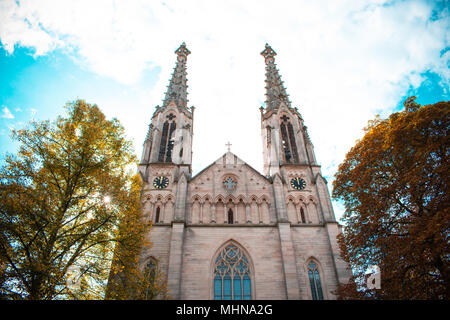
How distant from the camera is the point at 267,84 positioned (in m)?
32.9

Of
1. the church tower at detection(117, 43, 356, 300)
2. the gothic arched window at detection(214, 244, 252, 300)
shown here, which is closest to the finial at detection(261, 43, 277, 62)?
the church tower at detection(117, 43, 356, 300)

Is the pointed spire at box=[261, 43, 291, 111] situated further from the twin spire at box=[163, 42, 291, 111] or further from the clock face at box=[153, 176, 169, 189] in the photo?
the clock face at box=[153, 176, 169, 189]

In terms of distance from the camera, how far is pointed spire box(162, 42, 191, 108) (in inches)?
1123

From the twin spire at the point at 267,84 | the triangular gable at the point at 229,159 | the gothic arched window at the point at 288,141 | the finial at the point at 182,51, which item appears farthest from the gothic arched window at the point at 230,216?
the finial at the point at 182,51

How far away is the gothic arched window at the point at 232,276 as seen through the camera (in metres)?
15.7

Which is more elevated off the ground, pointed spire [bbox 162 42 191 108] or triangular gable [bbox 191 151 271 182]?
pointed spire [bbox 162 42 191 108]

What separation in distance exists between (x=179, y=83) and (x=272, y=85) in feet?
37.1

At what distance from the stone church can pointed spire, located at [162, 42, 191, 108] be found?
396cm

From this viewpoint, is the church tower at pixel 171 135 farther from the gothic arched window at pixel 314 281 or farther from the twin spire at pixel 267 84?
the gothic arched window at pixel 314 281

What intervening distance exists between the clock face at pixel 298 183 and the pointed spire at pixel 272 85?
9.52m
